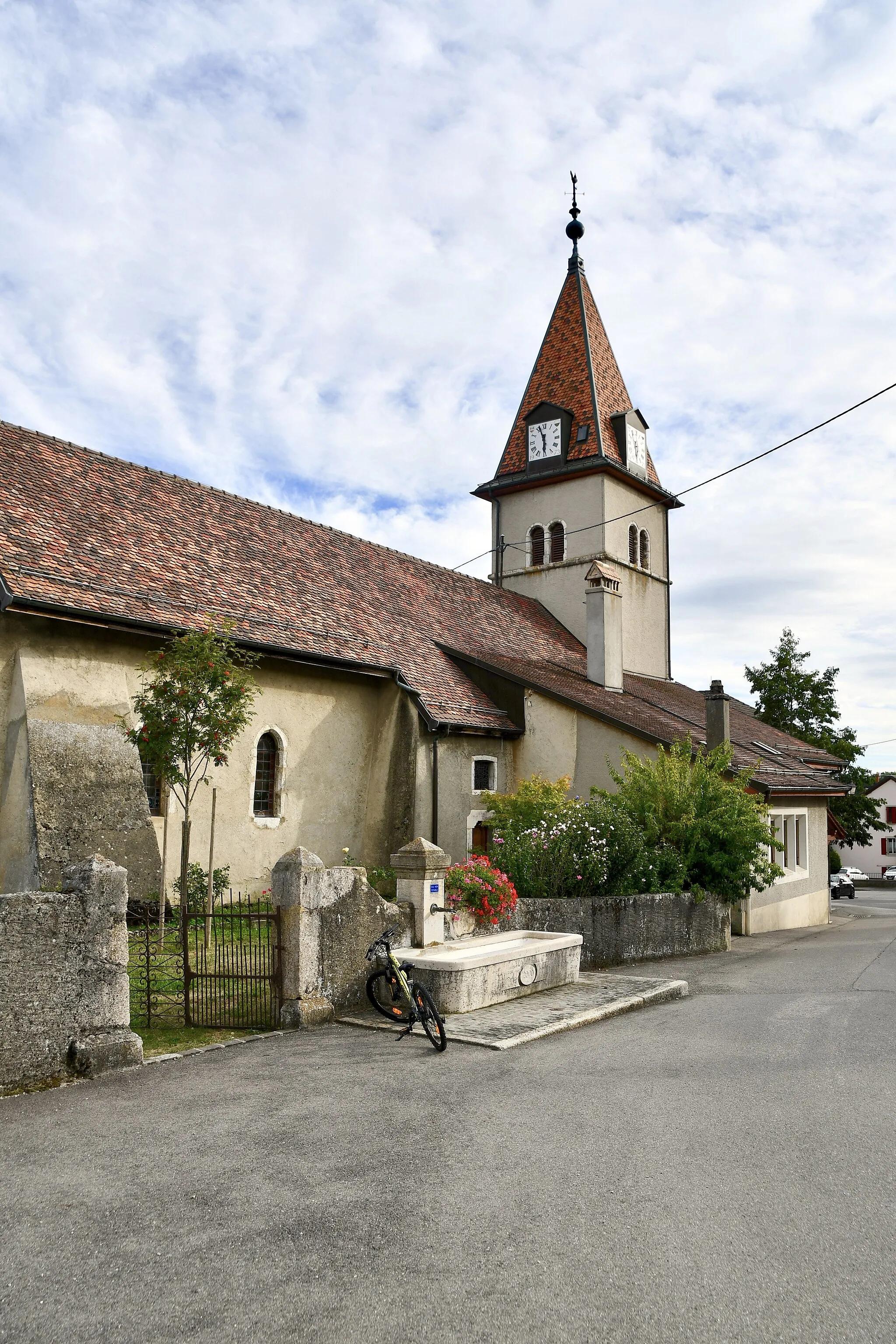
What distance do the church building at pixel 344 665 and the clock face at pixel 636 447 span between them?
0.30ft

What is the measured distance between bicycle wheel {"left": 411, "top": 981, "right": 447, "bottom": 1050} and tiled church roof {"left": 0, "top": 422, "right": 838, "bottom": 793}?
821 cm

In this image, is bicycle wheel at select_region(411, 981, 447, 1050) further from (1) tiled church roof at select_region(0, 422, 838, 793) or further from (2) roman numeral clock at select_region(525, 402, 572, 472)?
(2) roman numeral clock at select_region(525, 402, 572, 472)

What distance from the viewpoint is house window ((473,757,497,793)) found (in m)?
20.8

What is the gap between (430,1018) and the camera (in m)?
8.38

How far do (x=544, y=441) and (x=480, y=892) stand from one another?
2286cm

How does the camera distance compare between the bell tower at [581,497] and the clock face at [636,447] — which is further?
the clock face at [636,447]

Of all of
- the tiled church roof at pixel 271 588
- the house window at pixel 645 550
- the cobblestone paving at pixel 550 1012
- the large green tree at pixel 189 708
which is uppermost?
the house window at pixel 645 550

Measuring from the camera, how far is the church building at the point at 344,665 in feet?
45.2

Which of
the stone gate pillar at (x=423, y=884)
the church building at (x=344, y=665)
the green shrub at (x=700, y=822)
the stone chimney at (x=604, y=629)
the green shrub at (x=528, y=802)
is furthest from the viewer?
the stone chimney at (x=604, y=629)

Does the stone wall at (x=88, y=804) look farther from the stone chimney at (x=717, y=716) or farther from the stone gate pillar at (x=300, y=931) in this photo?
the stone chimney at (x=717, y=716)

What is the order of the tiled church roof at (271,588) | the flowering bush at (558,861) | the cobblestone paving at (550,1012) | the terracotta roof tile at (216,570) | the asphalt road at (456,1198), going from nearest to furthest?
the asphalt road at (456,1198)
the cobblestone paving at (550,1012)
the flowering bush at (558,861)
the terracotta roof tile at (216,570)
the tiled church roof at (271,588)

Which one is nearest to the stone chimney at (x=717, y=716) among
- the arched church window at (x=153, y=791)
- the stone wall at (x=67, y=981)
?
the arched church window at (x=153, y=791)

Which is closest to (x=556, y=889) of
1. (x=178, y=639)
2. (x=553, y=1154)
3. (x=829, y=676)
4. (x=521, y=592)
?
(x=178, y=639)

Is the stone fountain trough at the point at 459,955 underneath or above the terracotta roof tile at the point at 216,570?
underneath
